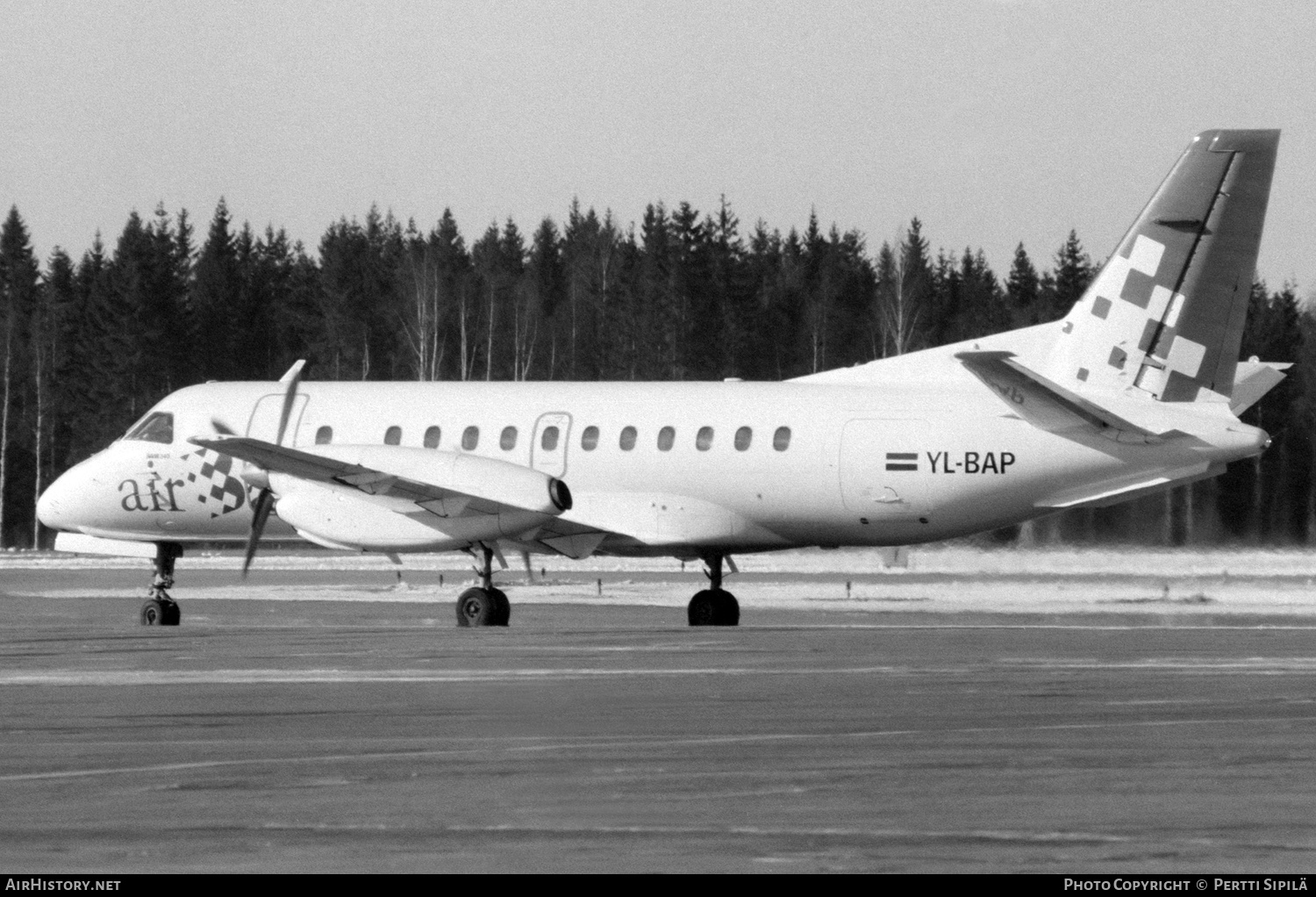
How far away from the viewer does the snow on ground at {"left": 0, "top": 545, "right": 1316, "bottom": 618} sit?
1310 inches

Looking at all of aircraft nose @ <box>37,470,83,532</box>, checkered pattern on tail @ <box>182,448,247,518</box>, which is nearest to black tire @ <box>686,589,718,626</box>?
checkered pattern on tail @ <box>182,448,247,518</box>

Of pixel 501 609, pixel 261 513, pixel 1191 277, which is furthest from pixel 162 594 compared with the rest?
pixel 1191 277

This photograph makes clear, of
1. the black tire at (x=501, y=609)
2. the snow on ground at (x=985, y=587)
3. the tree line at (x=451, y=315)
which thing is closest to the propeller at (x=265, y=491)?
the black tire at (x=501, y=609)

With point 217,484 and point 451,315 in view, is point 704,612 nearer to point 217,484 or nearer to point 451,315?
point 217,484

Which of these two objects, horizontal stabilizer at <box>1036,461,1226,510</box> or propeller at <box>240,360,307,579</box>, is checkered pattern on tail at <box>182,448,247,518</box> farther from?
horizontal stabilizer at <box>1036,461,1226,510</box>

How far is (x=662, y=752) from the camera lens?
41.1 ft

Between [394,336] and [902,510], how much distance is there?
235ft

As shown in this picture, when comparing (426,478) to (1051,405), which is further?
(426,478)

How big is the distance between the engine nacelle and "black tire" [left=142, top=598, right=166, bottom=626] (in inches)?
105

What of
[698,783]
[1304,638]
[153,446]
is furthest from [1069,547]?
[698,783]

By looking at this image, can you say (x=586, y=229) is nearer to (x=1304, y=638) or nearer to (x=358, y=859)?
(x=1304, y=638)

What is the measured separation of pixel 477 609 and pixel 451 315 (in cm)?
6618

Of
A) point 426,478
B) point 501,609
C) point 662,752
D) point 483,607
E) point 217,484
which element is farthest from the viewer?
point 217,484

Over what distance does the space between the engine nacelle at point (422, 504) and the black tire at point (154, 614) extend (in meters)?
2.66
